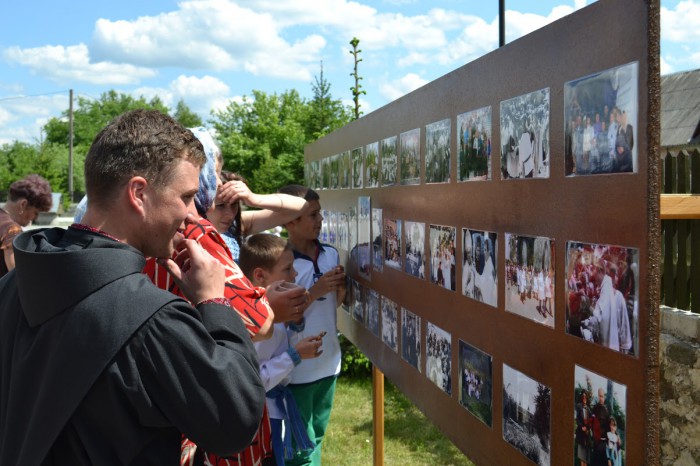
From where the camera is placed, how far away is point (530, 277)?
190 cm

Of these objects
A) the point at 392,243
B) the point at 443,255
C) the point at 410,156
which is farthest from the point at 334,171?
the point at 443,255

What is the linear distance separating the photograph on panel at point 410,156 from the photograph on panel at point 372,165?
1.60 ft

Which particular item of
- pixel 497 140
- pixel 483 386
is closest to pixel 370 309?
pixel 483 386

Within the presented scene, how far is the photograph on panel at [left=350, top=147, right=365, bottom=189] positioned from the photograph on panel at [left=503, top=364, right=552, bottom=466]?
2.13 m

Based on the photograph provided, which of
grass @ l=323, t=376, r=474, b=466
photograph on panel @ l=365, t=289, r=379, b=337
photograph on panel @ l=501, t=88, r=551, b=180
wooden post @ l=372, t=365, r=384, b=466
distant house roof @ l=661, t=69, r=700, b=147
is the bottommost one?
grass @ l=323, t=376, r=474, b=466

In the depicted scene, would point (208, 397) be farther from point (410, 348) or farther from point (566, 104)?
point (410, 348)

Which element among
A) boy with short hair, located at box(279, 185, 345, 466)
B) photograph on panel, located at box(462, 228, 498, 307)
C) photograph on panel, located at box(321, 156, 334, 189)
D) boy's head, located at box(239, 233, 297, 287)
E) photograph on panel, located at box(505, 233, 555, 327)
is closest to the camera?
photograph on panel, located at box(505, 233, 555, 327)

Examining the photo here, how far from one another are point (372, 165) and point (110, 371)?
2451 mm

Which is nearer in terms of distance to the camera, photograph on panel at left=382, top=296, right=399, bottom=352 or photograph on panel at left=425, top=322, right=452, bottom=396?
photograph on panel at left=425, top=322, right=452, bottom=396

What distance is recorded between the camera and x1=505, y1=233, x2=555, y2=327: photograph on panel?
181 centimetres

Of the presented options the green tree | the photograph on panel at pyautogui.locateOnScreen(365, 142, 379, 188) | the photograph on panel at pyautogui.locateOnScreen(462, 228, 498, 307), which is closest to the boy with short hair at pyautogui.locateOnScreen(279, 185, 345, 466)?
the photograph on panel at pyautogui.locateOnScreen(365, 142, 379, 188)

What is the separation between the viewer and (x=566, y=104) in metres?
1.72

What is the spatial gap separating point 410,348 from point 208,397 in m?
1.66

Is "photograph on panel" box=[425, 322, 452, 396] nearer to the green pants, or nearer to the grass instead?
the green pants
